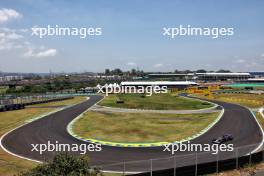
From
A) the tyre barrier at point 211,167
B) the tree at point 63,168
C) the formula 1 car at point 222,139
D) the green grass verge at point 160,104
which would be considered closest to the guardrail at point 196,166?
the tyre barrier at point 211,167

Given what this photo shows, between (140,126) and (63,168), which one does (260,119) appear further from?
(63,168)

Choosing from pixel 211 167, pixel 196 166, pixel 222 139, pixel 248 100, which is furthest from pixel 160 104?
pixel 196 166

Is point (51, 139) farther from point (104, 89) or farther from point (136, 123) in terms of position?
point (104, 89)

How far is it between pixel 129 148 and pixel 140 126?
16.0 metres

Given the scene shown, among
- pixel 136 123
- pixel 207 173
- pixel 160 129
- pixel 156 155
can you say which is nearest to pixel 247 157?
pixel 207 173

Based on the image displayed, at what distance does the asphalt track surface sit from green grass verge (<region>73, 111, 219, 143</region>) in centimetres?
309

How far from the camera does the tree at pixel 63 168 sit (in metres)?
17.0

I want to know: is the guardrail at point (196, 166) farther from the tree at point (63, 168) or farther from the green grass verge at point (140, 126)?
the green grass verge at point (140, 126)

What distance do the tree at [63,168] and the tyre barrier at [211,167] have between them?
19.2ft

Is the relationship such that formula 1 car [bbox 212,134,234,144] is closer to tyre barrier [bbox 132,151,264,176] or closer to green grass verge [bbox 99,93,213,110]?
tyre barrier [bbox 132,151,264,176]

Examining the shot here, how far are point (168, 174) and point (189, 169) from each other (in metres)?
A: 2.01

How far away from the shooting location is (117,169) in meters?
30.0

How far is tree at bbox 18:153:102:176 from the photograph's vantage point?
1695cm

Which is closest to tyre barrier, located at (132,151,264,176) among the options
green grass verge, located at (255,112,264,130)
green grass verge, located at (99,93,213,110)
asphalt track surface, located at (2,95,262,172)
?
asphalt track surface, located at (2,95,262,172)
